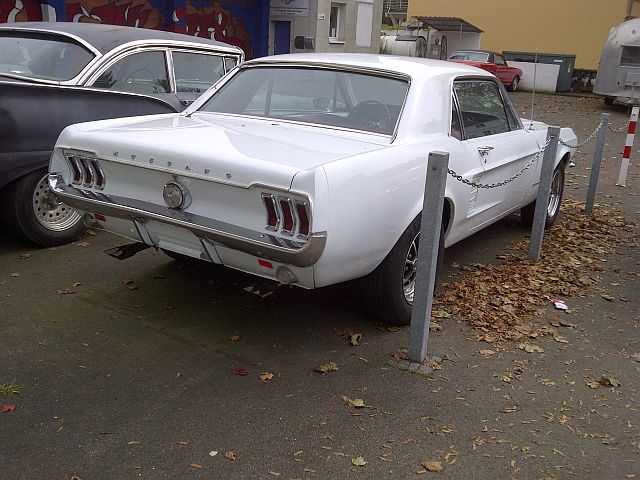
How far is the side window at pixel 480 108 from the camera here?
4.93m

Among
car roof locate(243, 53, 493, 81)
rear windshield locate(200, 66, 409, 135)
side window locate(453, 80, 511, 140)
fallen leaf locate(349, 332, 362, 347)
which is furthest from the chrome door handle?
fallen leaf locate(349, 332, 362, 347)

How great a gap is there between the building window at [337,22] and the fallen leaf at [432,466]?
1974 centimetres

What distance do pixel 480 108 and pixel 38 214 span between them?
3.61 meters

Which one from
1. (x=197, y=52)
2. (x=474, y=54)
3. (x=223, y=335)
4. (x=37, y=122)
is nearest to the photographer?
(x=223, y=335)

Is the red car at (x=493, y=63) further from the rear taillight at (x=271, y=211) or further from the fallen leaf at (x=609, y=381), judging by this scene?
the rear taillight at (x=271, y=211)

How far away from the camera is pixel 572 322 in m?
4.65

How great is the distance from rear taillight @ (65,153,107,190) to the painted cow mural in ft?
36.0

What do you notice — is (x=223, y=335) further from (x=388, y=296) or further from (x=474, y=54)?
(x=474, y=54)

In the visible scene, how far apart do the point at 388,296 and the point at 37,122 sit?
9.73ft

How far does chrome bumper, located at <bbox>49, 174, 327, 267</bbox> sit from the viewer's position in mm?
3262

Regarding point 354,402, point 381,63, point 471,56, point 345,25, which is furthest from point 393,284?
point 471,56

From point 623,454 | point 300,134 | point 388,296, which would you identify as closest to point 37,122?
point 300,134

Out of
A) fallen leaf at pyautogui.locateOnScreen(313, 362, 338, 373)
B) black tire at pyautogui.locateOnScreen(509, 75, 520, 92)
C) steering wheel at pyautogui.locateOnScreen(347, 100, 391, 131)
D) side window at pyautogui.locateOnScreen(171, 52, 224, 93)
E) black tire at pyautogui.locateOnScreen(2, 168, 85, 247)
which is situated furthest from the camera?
black tire at pyautogui.locateOnScreen(509, 75, 520, 92)

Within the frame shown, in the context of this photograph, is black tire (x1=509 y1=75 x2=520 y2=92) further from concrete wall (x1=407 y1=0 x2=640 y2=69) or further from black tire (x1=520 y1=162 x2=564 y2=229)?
black tire (x1=520 y1=162 x2=564 y2=229)
